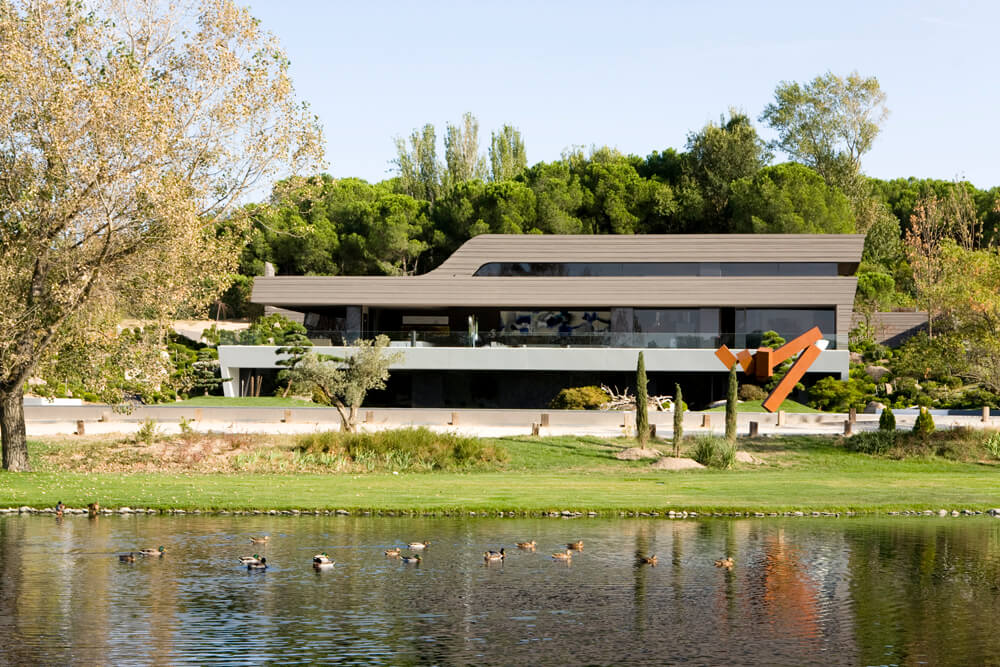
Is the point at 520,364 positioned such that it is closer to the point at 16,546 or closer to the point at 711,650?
the point at 16,546

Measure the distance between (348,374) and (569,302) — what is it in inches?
1080

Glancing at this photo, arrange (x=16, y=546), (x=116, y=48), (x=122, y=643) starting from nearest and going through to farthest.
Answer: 1. (x=122, y=643)
2. (x=16, y=546)
3. (x=116, y=48)

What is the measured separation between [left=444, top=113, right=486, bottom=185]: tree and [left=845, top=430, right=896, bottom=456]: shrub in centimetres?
6771

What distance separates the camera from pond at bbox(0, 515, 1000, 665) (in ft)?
48.2

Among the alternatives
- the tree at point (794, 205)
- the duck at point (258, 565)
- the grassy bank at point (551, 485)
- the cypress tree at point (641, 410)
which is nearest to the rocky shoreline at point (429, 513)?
the grassy bank at point (551, 485)

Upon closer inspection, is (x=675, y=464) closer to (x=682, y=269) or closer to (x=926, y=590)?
(x=926, y=590)

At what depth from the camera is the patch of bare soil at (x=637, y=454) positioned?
40.6 meters

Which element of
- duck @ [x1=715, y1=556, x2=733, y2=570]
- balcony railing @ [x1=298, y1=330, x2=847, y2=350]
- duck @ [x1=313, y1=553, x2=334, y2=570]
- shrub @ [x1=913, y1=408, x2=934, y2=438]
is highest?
balcony railing @ [x1=298, y1=330, x2=847, y2=350]

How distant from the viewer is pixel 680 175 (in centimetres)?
10000

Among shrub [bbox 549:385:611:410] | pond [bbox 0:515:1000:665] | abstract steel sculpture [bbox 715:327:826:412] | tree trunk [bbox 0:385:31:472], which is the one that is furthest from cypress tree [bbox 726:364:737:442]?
tree trunk [bbox 0:385:31:472]

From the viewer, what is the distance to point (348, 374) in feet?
151

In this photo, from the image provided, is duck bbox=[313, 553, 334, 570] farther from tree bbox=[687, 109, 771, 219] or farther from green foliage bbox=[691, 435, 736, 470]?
tree bbox=[687, 109, 771, 219]

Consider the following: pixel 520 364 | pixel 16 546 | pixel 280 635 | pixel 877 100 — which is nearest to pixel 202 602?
pixel 280 635

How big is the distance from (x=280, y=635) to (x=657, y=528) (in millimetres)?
11905
